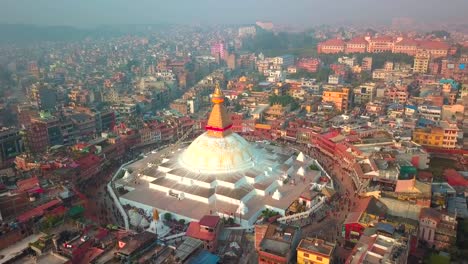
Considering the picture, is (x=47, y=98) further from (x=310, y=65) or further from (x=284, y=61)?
(x=284, y=61)

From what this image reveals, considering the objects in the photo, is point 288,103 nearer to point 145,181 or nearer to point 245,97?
point 245,97

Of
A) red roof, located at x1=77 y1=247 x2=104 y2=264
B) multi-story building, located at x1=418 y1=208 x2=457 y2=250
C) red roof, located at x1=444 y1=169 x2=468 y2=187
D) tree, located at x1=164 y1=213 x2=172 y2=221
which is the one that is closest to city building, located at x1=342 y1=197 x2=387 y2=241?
multi-story building, located at x1=418 y1=208 x2=457 y2=250

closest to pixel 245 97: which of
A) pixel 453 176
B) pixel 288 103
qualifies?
pixel 288 103

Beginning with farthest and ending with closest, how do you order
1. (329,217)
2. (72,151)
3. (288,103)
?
(288,103) < (72,151) < (329,217)

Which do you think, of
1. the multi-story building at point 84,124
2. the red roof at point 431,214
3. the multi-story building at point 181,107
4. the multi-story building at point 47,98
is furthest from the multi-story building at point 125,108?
the red roof at point 431,214

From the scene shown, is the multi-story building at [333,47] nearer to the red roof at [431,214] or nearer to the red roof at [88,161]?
the red roof at [88,161]

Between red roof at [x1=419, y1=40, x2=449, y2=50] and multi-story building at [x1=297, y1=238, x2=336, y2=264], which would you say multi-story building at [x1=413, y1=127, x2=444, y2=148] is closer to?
multi-story building at [x1=297, y1=238, x2=336, y2=264]
